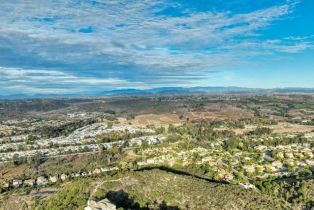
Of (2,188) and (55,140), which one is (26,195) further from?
(55,140)

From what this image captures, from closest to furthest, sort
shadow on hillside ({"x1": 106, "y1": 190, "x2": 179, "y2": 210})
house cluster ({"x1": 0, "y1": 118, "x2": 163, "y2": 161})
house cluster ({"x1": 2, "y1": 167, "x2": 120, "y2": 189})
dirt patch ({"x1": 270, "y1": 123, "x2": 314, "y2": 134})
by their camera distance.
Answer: shadow on hillside ({"x1": 106, "y1": 190, "x2": 179, "y2": 210})
house cluster ({"x1": 2, "y1": 167, "x2": 120, "y2": 189})
house cluster ({"x1": 0, "y1": 118, "x2": 163, "y2": 161})
dirt patch ({"x1": 270, "y1": 123, "x2": 314, "y2": 134})

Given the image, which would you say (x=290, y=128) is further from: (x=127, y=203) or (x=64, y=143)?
(x=127, y=203)

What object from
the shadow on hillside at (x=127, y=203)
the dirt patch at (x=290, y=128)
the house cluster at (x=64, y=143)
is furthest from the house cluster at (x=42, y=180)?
the dirt patch at (x=290, y=128)

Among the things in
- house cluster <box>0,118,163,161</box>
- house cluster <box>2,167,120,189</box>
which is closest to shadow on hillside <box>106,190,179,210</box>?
house cluster <box>2,167,120,189</box>

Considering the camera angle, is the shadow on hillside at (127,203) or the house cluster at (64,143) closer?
the shadow on hillside at (127,203)

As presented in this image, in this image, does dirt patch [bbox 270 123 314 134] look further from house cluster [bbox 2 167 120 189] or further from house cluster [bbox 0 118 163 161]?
house cluster [bbox 2 167 120 189]

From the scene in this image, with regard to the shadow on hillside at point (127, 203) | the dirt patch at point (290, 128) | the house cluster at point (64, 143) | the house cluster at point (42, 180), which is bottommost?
the house cluster at point (64, 143)

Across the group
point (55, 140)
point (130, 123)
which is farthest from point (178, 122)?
point (55, 140)

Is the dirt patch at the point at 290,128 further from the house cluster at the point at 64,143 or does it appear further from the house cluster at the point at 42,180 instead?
the house cluster at the point at 42,180
